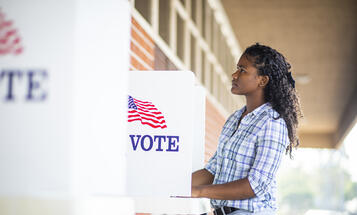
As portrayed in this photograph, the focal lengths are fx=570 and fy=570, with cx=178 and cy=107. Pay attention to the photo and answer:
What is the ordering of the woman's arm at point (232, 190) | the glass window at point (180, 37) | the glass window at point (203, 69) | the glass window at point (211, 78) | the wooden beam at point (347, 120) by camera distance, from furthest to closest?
the wooden beam at point (347, 120) < the glass window at point (211, 78) < the glass window at point (203, 69) < the glass window at point (180, 37) < the woman's arm at point (232, 190)

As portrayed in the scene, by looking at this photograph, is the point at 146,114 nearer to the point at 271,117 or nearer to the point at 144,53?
the point at 271,117

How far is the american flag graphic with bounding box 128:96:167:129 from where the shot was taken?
Answer: 1.94m

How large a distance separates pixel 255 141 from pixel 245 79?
30 centimetres

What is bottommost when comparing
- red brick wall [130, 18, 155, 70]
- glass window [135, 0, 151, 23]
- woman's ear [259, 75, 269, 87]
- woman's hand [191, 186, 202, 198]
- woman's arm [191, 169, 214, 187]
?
woman's hand [191, 186, 202, 198]

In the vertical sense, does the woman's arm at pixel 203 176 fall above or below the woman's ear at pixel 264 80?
below

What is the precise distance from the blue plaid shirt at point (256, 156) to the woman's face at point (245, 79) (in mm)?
98

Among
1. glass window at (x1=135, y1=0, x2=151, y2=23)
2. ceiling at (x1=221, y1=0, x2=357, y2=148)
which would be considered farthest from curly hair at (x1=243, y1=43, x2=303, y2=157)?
ceiling at (x1=221, y1=0, x2=357, y2=148)

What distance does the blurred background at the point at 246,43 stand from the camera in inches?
175

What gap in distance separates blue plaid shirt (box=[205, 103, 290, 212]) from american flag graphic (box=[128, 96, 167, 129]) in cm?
49

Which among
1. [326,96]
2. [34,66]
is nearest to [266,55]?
[34,66]

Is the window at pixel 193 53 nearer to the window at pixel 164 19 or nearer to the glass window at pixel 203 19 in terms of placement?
the glass window at pixel 203 19

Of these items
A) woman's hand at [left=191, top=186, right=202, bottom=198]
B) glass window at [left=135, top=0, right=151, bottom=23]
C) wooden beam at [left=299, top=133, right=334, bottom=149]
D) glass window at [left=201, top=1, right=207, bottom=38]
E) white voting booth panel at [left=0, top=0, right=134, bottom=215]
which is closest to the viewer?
white voting booth panel at [left=0, top=0, right=134, bottom=215]

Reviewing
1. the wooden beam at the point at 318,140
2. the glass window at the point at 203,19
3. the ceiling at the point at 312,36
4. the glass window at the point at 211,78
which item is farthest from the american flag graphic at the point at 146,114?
the wooden beam at the point at 318,140

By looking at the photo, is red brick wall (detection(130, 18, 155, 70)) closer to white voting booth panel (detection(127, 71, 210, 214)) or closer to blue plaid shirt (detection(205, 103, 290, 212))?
blue plaid shirt (detection(205, 103, 290, 212))
